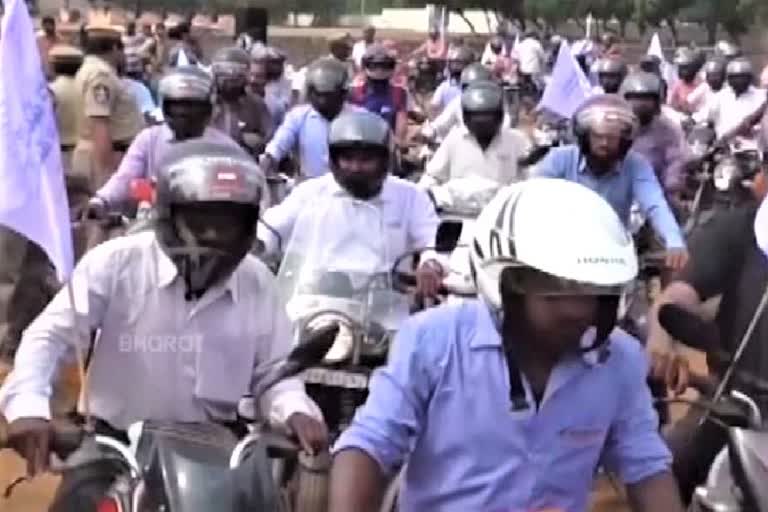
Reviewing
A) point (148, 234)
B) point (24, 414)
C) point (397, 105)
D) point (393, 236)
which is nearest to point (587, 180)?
point (393, 236)

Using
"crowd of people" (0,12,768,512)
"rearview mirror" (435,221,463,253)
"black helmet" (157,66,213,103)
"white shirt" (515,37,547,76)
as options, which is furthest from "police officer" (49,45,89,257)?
"white shirt" (515,37,547,76)

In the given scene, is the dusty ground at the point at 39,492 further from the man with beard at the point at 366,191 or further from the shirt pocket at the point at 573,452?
the shirt pocket at the point at 573,452

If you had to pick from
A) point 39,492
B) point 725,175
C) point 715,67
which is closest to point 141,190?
point 39,492

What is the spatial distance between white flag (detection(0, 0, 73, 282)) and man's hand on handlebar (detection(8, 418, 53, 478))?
0.64m

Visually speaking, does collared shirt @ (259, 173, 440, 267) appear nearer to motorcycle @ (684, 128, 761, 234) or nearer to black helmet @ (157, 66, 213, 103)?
black helmet @ (157, 66, 213, 103)

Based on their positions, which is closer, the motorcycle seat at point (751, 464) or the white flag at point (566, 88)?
the motorcycle seat at point (751, 464)

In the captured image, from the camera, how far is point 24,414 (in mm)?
4652

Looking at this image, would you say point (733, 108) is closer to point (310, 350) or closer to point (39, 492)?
point (39, 492)

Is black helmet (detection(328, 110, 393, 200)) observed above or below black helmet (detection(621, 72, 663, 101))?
above

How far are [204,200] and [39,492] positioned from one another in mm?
4443

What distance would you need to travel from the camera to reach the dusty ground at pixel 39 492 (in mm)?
8883

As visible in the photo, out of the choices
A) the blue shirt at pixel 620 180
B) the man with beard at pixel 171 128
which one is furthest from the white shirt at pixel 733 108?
the man with beard at pixel 171 128

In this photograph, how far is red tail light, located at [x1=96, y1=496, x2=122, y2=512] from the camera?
453 centimetres

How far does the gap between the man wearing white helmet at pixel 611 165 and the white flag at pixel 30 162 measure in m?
4.48
